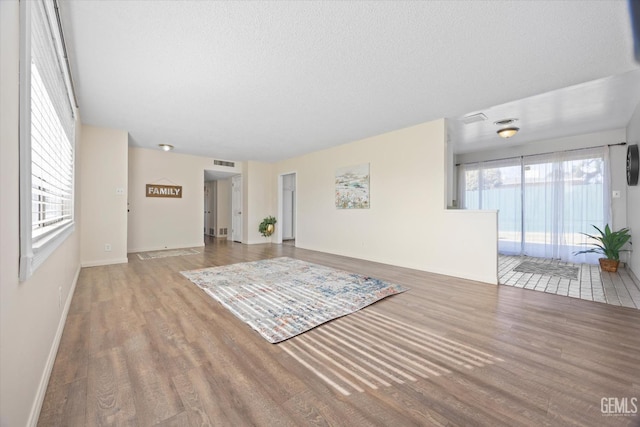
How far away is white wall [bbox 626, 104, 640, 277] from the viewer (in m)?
3.93

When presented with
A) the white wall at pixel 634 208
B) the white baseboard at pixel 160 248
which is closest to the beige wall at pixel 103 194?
the white baseboard at pixel 160 248

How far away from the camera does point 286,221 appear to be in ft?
30.4

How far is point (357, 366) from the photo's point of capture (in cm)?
188

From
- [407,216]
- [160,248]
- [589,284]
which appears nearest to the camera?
[589,284]

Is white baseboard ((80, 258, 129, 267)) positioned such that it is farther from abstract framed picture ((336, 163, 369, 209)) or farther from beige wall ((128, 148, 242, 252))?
abstract framed picture ((336, 163, 369, 209))

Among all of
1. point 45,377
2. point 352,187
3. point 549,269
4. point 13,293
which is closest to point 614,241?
point 549,269

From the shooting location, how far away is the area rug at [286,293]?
2545 mm

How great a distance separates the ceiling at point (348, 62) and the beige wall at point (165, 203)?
2051 millimetres

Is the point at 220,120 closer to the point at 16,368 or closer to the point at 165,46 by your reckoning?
the point at 165,46

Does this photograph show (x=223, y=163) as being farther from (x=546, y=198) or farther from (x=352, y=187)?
(x=546, y=198)

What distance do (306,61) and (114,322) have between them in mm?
3038

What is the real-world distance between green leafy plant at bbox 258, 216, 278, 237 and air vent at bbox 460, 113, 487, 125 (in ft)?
17.6

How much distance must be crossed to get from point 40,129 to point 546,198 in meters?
7.51

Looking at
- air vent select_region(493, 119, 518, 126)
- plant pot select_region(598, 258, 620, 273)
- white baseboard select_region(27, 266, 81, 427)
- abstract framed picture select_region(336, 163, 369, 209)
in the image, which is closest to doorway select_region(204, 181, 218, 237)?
abstract framed picture select_region(336, 163, 369, 209)
